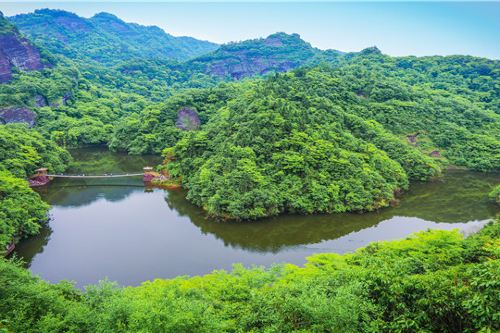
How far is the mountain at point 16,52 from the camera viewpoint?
91.9 meters

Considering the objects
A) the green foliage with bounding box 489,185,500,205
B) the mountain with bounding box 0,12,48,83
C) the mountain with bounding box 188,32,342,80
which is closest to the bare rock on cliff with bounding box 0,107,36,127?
the mountain with bounding box 0,12,48,83

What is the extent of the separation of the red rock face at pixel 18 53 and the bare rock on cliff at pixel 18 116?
2044 cm

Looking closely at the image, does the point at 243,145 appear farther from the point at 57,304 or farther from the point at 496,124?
the point at 496,124

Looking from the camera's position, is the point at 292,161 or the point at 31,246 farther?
the point at 292,161

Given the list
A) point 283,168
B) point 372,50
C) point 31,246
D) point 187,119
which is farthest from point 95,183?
point 372,50

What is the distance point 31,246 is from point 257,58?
144375 mm

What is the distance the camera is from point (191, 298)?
55.2ft

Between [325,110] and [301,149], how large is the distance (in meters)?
12.9

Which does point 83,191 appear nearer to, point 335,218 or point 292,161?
point 292,161

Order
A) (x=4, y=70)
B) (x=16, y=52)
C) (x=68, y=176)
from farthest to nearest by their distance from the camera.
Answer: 1. (x=16, y=52)
2. (x=4, y=70)
3. (x=68, y=176)

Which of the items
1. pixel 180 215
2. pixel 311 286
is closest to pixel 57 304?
pixel 311 286

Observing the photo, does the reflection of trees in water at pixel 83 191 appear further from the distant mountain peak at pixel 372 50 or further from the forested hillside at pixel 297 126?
the distant mountain peak at pixel 372 50

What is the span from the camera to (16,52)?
96.1m

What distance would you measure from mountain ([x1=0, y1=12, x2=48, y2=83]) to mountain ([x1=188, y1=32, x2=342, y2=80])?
71902mm
